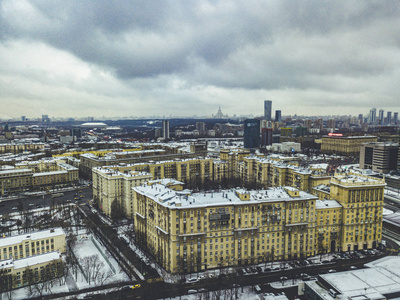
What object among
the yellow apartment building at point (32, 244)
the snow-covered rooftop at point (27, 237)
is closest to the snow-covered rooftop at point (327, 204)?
the yellow apartment building at point (32, 244)

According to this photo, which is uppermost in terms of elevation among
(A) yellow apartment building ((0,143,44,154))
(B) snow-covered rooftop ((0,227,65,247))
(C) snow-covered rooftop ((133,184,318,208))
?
(C) snow-covered rooftop ((133,184,318,208))

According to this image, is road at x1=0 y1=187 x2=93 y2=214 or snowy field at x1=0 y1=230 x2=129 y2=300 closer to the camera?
snowy field at x1=0 y1=230 x2=129 y2=300

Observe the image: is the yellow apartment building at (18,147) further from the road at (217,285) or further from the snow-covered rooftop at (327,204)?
the snow-covered rooftop at (327,204)

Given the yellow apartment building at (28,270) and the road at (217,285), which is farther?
the yellow apartment building at (28,270)

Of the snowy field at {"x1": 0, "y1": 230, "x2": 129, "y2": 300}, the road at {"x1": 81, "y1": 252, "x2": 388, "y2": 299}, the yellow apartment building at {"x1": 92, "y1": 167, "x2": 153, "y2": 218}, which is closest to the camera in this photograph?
the road at {"x1": 81, "y1": 252, "x2": 388, "y2": 299}

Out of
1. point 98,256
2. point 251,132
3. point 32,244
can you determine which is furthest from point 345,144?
point 32,244

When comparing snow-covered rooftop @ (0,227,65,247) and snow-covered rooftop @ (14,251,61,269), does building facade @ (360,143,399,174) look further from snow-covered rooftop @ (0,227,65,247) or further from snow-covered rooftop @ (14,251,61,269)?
snow-covered rooftop @ (14,251,61,269)

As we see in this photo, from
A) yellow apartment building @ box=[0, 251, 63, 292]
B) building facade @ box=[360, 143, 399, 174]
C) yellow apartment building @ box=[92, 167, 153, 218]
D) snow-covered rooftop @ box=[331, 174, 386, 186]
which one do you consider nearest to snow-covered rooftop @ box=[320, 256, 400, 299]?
snow-covered rooftop @ box=[331, 174, 386, 186]

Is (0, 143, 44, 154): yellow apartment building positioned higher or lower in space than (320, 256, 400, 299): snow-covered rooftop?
higher
